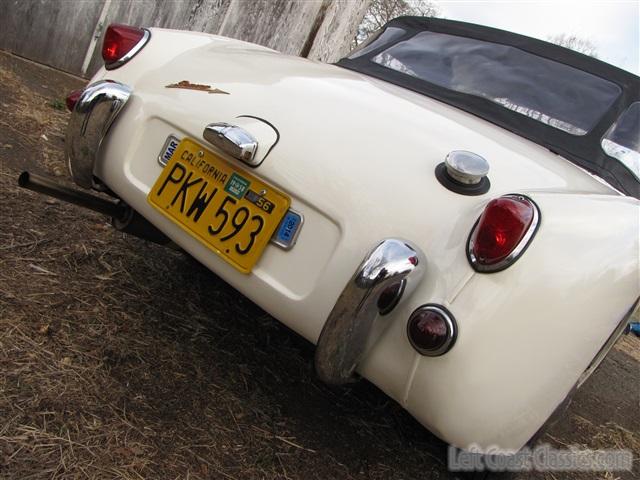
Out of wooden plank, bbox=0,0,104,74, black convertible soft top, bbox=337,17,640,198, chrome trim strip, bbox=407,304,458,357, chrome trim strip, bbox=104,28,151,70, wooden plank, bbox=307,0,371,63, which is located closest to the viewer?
chrome trim strip, bbox=407,304,458,357

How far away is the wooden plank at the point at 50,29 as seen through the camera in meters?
5.30

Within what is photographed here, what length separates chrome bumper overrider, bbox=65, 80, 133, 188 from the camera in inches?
83.7

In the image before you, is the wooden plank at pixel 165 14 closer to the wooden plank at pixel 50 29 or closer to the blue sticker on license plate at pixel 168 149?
the wooden plank at pixel 50 29

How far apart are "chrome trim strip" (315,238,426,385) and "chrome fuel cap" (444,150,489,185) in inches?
A: 9.7

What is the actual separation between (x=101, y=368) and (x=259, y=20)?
15.9ft

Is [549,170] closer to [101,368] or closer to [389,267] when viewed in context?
[389,267]

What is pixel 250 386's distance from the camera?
220cm

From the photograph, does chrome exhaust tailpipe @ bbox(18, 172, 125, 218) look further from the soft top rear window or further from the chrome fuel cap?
the soft top rear window

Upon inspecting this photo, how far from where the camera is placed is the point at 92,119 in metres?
2.12

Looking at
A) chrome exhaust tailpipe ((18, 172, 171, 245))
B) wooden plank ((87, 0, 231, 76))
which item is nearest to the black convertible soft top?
chrome exhaust tailpipe ((18, 172, 171, 245))

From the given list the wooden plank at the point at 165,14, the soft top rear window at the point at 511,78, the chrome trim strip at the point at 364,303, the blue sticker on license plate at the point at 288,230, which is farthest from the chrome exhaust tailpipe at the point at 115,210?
the wooden plank at the point at 165,14

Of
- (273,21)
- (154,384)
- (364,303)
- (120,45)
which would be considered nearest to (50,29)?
(273,21)

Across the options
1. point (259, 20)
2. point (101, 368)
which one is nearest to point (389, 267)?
point (101, 368)

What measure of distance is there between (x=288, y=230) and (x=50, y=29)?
477 centimetres
